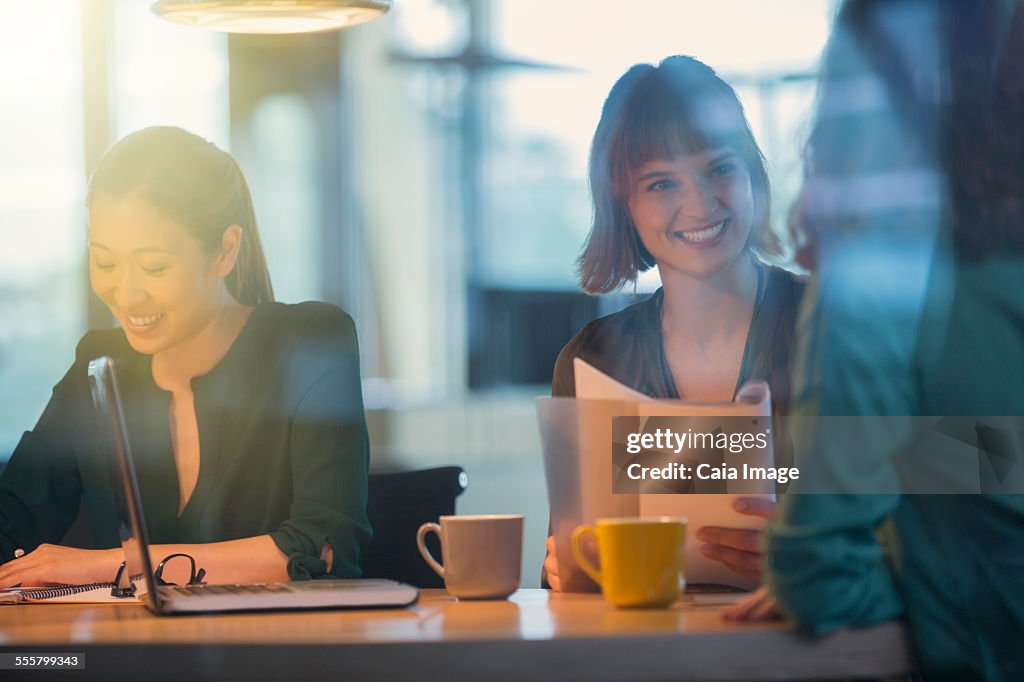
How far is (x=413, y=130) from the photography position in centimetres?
366

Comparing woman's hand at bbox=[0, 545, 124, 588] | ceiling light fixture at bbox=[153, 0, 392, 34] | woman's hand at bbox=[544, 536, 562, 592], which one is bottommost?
woman's hand at bbox=[0, 545, 124, 588]

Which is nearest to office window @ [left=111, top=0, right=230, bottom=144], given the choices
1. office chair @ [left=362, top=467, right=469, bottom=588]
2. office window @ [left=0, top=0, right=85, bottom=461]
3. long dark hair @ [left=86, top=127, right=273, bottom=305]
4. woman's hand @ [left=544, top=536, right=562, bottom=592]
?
office window @ [left=0, top=0, right=85, bottom=461]

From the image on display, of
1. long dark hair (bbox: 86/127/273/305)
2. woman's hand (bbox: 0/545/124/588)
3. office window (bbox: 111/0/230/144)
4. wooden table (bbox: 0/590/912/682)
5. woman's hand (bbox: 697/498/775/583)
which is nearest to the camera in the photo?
wooden table (bbox: 0/590/912/682)

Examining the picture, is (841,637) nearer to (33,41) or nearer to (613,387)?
(613,387)

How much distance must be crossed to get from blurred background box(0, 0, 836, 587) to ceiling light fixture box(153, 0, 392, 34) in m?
1.93

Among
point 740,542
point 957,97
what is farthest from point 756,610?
point 957,97

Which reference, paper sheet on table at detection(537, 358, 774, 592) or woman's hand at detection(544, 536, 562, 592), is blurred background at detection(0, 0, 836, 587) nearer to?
woman's hand at detection(544, 536, 562, 592)

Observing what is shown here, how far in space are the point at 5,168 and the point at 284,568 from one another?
2.31 meters

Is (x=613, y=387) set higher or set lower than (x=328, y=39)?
lower

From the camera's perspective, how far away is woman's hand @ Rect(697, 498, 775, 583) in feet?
3.32

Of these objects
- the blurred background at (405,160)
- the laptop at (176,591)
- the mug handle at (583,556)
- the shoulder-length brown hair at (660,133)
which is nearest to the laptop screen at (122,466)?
the laptop at (176,591)

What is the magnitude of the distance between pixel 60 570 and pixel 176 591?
0.31 meters

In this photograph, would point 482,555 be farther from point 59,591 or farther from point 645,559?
point 59,591

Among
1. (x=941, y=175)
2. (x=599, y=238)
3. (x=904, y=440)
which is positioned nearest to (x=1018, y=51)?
(x=941, y=175)
